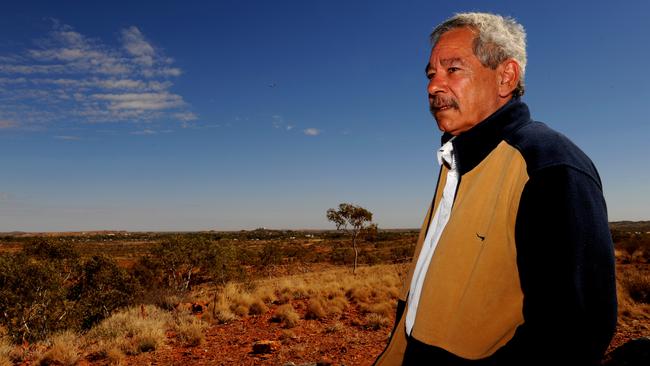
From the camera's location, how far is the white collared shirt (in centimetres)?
146

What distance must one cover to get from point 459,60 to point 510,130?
453 mm

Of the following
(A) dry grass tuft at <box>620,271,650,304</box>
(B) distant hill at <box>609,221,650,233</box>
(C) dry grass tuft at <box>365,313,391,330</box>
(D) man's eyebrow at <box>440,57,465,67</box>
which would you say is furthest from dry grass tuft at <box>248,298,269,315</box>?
(B) distant hill at <box>609,221,650,233</box>

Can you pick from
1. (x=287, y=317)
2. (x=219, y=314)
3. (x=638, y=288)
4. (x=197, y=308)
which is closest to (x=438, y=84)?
(x=287, y=317)

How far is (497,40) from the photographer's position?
1.48 m

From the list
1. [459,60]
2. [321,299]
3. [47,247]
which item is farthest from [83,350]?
[459,60]

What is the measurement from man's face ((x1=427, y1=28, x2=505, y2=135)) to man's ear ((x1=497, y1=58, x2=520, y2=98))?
2cm

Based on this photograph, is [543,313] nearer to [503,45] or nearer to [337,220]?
[503,45]

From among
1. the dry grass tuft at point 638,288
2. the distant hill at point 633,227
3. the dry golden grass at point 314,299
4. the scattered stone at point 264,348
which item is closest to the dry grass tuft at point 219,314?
the dry golden grass at point 314,299

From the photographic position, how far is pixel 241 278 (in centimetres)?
1794

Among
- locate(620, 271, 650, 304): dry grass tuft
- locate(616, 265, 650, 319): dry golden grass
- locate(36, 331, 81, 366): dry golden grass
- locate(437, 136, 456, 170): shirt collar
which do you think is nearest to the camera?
locate(437, 136, 456, 170): shirt collar

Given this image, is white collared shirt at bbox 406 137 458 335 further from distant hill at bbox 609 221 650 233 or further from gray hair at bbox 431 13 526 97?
distant hill at bbox 609 221 650 233

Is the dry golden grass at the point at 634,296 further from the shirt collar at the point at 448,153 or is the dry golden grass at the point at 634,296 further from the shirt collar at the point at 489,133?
the shirt collar at the point at 489,133

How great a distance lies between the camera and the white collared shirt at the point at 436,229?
1458 mm

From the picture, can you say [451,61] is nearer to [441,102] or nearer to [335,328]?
[441,102]
